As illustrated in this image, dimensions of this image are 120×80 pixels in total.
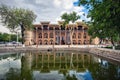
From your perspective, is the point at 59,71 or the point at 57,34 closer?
Result: the point at 59,71

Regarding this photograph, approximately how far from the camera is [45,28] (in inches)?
3346

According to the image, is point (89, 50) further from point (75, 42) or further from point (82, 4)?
point (82, 4)

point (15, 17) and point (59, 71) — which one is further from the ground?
point (15, 17)

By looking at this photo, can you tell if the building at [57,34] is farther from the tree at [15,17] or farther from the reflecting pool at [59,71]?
the reflecting pool at [59,71]

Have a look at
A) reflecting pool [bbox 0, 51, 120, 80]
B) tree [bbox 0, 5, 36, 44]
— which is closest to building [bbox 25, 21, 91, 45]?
tree [bbox 0, 5, 36, 44]

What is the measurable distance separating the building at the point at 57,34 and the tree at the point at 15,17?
17352mm

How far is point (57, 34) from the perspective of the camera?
85.6 meters

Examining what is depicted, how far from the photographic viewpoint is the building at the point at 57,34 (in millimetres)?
84062

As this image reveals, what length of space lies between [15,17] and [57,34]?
83.9 ft

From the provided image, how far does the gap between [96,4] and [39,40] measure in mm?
65980

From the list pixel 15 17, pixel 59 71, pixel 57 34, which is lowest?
pixel 59 71

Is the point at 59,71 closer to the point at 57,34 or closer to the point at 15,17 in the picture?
the point at 15,17

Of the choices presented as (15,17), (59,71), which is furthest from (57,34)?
(59,71)

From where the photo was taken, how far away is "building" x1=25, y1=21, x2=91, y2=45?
276ft
